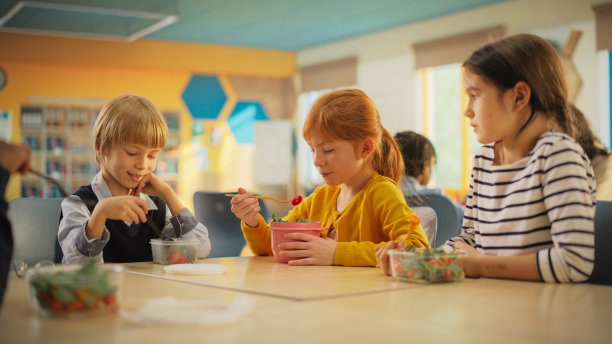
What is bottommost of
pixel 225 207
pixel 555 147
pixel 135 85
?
pixel 225 207

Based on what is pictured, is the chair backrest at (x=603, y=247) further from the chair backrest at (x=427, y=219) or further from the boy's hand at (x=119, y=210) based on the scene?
the boy's hand at (x=119, y=210)

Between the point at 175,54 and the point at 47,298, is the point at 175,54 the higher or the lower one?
the higher one

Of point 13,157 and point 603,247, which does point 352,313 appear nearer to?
point 13,157

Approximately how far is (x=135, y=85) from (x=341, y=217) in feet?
25.9

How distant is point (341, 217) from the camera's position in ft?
6.01

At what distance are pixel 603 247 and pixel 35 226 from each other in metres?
1.81

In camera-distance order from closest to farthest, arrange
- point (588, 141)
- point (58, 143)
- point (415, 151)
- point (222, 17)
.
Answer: point (588, 141), point (415, 151), point (222, 17), point (58, 143)

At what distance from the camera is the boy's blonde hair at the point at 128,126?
1.87m

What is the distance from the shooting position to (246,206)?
6.04 ft

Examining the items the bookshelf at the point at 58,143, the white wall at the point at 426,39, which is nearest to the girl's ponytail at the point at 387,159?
the white wall at the point at 426,39

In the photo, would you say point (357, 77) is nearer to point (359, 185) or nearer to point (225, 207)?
point (225, 207)

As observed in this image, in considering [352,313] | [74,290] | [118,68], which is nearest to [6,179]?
[74,290]

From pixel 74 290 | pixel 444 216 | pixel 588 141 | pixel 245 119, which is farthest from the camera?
pixel 245 119

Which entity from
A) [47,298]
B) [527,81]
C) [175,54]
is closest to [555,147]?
[527,81]
